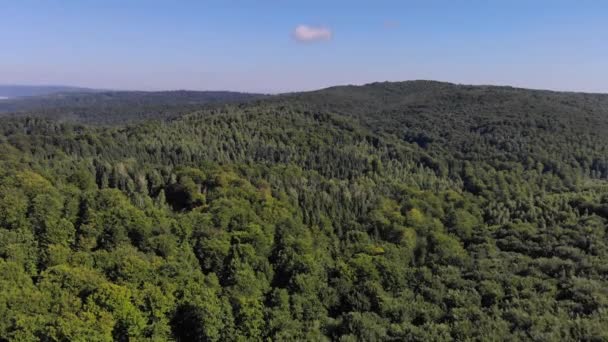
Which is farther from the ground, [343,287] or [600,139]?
[600,139]

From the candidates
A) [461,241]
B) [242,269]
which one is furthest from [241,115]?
[242,269]

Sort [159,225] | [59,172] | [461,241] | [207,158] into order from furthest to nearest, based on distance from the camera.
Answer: [207,158] → [59,172] → [461,241] → [159,225]

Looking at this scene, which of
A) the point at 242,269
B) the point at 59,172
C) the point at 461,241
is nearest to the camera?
the point at 242,269

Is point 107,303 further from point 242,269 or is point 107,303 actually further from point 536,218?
point 536,218

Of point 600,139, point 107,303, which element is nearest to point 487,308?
point 107,303

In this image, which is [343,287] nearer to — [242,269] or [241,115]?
[242,269]

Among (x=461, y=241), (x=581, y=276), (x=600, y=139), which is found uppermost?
(x=600, y=139)

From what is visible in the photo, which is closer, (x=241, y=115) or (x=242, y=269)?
(x=242, y=269)
